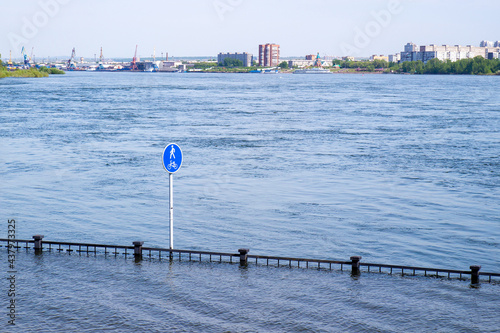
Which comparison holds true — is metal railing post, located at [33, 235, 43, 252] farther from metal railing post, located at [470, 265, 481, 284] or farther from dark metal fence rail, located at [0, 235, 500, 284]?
metal railing post, located at [470, 265, 481, 284]

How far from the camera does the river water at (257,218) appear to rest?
1220cm

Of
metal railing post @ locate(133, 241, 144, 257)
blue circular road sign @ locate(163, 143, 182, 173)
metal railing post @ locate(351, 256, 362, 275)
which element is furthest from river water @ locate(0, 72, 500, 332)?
blue circular road sign @ locate(163, 143, 182, 173)

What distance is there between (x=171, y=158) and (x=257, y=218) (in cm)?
741

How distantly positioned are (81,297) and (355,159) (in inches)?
1036

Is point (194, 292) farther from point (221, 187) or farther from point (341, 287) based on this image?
point (221, 187)

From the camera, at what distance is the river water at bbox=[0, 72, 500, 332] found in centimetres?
1220

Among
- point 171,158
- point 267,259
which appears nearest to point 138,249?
point 171,158

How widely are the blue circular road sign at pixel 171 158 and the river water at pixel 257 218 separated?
2.48 metres

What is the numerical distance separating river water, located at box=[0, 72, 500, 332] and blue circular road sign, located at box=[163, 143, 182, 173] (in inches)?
97.5

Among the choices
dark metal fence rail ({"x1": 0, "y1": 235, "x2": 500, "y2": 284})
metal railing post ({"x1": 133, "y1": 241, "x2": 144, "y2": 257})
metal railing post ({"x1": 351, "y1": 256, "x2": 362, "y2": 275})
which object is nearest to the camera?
dark metal fence rail ({"x1": 0, "y1": 235, "x2": 500, "y2": 284})

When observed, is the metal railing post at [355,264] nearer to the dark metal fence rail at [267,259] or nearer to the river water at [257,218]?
the dark metal fence rail at [267,259]

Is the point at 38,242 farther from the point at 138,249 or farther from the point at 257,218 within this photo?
the point at 257,218

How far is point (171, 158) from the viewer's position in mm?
15883

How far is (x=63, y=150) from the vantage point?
39.9m
